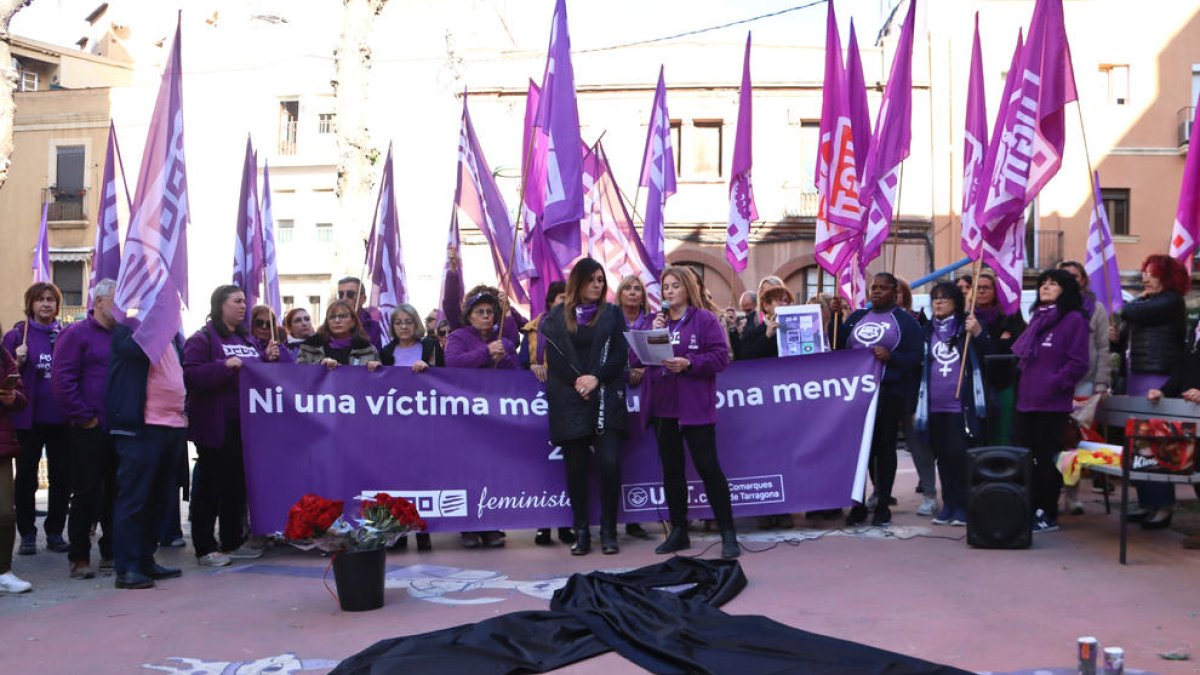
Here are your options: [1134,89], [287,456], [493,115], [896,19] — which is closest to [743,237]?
[287,456]

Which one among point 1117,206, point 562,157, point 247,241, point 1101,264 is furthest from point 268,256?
point 1117,206

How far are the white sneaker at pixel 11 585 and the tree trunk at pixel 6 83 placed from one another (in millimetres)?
7595

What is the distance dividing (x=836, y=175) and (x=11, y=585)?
7008 mm

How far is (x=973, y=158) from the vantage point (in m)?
9.84

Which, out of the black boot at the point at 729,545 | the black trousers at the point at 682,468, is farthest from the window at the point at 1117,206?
the black boot at the point at 729,545

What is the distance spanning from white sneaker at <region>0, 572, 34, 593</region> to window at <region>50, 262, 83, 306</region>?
3321cm

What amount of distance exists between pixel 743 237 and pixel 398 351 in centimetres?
441

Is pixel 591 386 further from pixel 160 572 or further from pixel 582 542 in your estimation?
pixel 160 572

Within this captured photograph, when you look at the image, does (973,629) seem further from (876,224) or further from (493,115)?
(493,115)

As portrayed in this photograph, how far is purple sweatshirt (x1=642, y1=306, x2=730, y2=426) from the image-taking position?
7.59 meters

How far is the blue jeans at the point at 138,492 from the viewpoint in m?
7.14

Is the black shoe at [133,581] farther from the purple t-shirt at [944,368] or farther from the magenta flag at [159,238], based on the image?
the purple t-shirt at [944,368]

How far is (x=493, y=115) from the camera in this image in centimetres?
3153

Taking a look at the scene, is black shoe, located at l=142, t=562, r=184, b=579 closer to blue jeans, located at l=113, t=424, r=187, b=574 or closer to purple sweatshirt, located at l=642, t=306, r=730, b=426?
blue jeans, located at l=113, t=424, r=187, b=574
